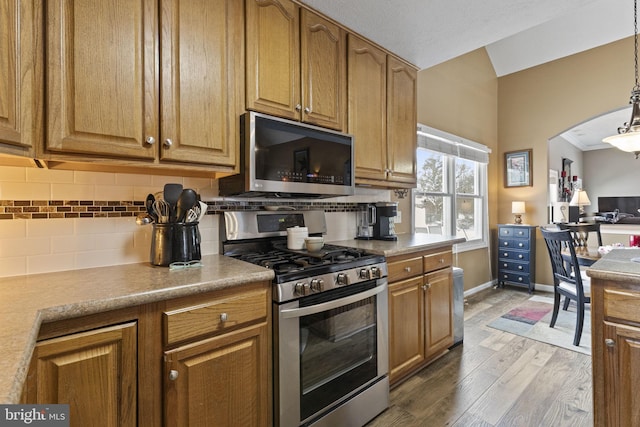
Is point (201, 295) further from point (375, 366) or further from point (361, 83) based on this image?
point (361, 83)

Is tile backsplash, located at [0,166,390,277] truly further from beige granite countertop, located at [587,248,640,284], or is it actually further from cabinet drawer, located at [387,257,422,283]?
beige granite countertop, located at [587,248,640,284]

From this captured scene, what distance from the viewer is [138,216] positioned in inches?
61.4

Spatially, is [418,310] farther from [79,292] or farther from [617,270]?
[79,292]

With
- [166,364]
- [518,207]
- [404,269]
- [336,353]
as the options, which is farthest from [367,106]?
[518,207]

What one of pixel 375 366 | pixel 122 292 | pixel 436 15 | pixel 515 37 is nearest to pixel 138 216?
pixel 122 292

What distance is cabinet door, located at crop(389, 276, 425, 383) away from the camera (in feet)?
6.51

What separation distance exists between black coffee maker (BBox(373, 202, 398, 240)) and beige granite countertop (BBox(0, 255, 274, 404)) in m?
1.33

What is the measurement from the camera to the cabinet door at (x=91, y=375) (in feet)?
2.90

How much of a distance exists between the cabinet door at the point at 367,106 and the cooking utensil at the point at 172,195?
1187 millimetres

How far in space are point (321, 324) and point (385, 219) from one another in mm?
1208

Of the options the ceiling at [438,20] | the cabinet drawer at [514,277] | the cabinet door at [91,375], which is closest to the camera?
the cabinet door at [91,375]

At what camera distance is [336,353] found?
62.7 inches

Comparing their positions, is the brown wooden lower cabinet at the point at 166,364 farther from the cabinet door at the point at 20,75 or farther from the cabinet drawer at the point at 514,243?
the cabinet drawer at the point at 514,243

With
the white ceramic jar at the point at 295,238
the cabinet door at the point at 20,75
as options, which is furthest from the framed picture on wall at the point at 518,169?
the cabinet door at the point at 20,75
